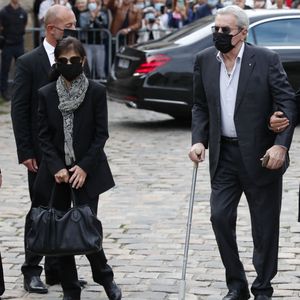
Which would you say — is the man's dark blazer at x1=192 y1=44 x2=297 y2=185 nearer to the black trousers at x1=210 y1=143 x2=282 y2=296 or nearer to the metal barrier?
the black trousers at x1=210 y1=143 x2=282 y2=296

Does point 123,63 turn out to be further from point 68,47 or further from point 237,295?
point 237,295

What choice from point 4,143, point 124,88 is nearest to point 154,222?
point 4,143

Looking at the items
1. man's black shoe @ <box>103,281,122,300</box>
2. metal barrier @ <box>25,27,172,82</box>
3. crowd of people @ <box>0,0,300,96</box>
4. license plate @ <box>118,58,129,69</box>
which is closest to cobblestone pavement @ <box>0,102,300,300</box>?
man's black shoe @ <box>103,281,122,300</box>

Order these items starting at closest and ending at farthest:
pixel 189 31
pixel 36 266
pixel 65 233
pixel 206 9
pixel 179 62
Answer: pixel 65 233 → pixel 36 266 → pixel 179 62 → pixel 189 31 → pixel 206 9

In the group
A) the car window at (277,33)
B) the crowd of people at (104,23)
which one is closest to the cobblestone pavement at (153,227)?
the car window at (277,33)

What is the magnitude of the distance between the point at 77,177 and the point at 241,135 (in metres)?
1.03

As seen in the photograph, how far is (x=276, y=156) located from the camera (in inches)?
248

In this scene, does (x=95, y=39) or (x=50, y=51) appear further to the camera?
(x=95, y=39)

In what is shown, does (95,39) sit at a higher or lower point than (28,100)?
lower

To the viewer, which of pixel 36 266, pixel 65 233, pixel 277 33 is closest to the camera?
pixel 65 233

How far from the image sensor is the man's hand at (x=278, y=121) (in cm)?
626

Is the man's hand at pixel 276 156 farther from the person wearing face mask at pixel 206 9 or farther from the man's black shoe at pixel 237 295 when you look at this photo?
the person wearing face mask at pixel 206 9

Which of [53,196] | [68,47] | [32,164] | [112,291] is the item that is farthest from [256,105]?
[32,164]

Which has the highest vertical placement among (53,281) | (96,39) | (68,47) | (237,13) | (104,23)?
(237,13)
